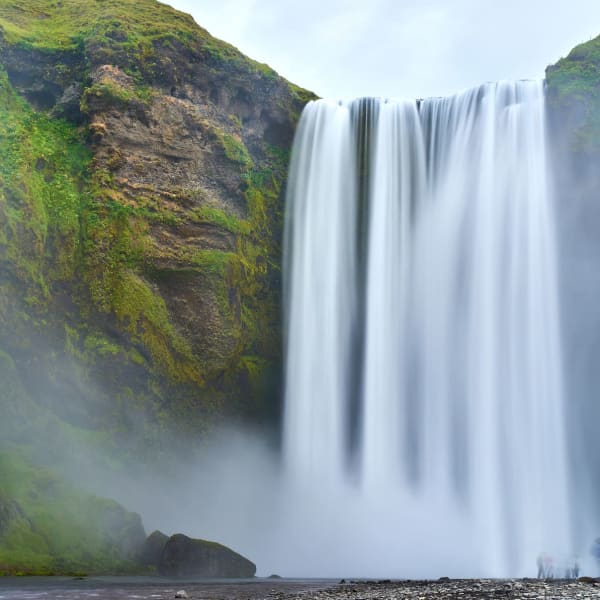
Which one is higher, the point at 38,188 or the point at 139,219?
the point at 38,188

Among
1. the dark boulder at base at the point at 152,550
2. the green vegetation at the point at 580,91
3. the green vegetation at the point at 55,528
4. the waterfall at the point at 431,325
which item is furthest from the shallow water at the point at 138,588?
the green vegetation at the point at 580,91

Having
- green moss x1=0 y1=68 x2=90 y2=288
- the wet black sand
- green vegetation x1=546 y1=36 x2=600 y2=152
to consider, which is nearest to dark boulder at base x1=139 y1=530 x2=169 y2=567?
the wet black sand

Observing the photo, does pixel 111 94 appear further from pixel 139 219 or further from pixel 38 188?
pixel 139 219

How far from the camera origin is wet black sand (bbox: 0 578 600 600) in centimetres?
1488

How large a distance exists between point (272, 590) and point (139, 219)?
1644 cm

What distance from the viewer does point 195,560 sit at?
73.7 ft

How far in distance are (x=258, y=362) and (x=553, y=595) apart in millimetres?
20181

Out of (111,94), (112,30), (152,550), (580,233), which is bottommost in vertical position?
(152,550)

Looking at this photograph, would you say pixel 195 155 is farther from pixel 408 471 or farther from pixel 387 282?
pixel 408 471

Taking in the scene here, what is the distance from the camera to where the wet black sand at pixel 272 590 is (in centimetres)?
1488

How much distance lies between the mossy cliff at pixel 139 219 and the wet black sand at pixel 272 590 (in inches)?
365

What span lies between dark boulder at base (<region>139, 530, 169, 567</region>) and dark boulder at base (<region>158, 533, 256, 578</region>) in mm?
281

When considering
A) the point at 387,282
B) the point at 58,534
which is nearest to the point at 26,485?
the point at 58,534

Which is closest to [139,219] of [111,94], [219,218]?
[219,218]
